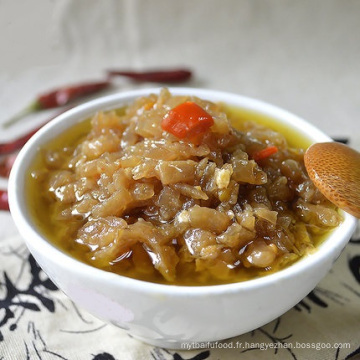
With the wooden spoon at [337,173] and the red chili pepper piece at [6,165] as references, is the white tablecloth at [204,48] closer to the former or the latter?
the red chili pepper piece at [6,165]

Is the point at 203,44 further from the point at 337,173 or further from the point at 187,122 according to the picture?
Answer: the point at 337,173

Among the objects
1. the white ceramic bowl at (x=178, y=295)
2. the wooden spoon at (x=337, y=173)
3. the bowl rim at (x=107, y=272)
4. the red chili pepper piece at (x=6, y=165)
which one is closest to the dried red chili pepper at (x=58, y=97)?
the red chili pepper piece at (x=6, y=165)

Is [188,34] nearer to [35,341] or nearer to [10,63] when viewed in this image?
[10,63]

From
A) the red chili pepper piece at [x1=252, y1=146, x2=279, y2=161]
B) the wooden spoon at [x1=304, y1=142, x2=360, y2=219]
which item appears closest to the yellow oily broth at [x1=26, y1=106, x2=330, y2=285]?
the wooden spoon at [x1=304, y1=142, x2=360, y2=219]

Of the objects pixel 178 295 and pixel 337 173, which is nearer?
pixel 178 295

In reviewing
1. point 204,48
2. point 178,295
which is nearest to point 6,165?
point 178,295

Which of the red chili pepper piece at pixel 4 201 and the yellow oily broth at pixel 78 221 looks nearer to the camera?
the yellow oily broth at pixel 78 221

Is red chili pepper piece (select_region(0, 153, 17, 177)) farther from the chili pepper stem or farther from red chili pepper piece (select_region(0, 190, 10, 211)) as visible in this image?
the chili pepper stem
